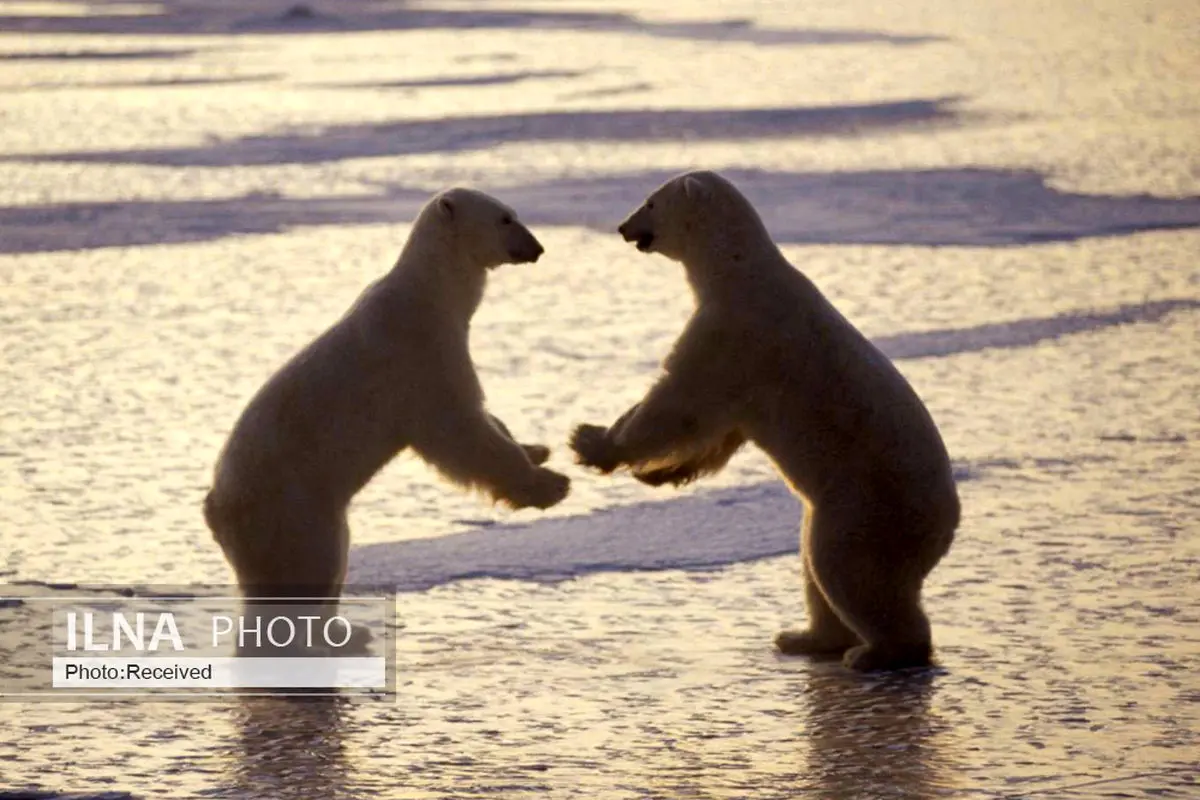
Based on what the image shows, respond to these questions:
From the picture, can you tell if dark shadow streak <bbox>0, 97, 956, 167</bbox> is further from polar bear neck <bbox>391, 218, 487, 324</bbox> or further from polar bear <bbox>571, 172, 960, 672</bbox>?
polar bear <bbox>571, 172, 960, 672</bbox>

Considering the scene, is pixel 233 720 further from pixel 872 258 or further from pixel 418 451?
pixel 872 258

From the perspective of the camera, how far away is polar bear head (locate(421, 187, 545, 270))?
5.68 m

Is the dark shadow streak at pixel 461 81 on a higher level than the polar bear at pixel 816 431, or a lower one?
higher

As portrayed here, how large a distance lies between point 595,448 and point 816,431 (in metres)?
0.55

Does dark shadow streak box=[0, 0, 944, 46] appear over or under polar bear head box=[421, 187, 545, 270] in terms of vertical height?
over

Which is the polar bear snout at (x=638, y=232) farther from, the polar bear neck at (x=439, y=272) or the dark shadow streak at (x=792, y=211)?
the dark shadow streak at (x=792, y=211)

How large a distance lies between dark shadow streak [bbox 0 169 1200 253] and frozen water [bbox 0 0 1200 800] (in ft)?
0.19

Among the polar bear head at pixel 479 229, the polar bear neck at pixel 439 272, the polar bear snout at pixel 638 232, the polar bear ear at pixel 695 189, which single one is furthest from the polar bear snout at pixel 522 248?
the polar bear ear at pixel 695 189

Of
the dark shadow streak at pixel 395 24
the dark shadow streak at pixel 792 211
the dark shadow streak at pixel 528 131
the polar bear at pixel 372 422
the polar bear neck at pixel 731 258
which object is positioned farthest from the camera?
the dark shadow streak at pixel 395 24

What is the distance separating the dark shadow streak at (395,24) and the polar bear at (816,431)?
23.5 m

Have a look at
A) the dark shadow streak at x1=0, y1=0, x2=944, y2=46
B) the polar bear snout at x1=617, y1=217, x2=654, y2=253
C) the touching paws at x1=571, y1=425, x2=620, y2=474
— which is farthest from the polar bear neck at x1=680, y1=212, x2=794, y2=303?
the dark shadow streak at x1=0, y1=0, x2=944, y2=46

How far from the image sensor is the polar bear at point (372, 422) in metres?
5.27

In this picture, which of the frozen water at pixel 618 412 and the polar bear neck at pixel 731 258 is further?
the polar bear neck at pixel 731 258

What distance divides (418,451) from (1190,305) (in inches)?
221
